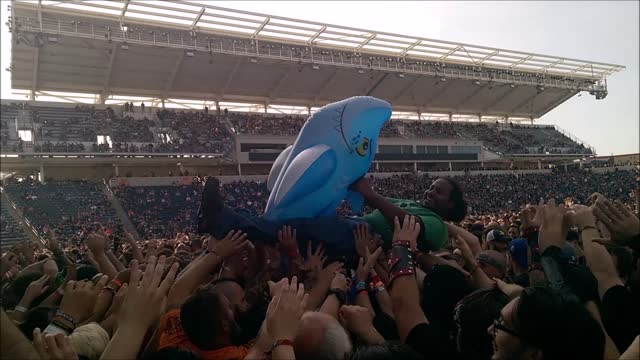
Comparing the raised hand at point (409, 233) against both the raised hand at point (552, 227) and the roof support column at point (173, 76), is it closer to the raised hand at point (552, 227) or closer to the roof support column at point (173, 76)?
the raised hand at point (552, 227)

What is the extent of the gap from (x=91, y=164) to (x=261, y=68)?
37.5 feet

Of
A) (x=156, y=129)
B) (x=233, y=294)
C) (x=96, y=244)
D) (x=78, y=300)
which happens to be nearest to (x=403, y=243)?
(x=233, y=294)

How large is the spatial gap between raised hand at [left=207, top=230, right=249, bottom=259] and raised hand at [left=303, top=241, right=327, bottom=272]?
0.42 meters

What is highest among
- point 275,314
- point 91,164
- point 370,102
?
point 91,164

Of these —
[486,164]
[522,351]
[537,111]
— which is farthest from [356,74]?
[522,351]

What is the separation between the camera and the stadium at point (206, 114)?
22484 millimetres

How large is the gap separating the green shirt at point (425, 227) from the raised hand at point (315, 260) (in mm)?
522

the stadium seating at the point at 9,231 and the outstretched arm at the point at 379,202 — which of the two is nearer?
the outstretched arm at the point at 379,202

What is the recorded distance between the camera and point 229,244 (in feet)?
9.64

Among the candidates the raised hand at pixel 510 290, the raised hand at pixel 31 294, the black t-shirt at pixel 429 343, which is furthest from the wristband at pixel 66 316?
the raised hand at pixel 510 290

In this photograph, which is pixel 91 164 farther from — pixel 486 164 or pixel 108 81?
pixel 486 164

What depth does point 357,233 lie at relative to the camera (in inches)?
128

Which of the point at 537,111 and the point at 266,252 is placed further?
the point at 537,111

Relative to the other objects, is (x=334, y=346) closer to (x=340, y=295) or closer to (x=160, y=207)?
(x=340, y=295)
